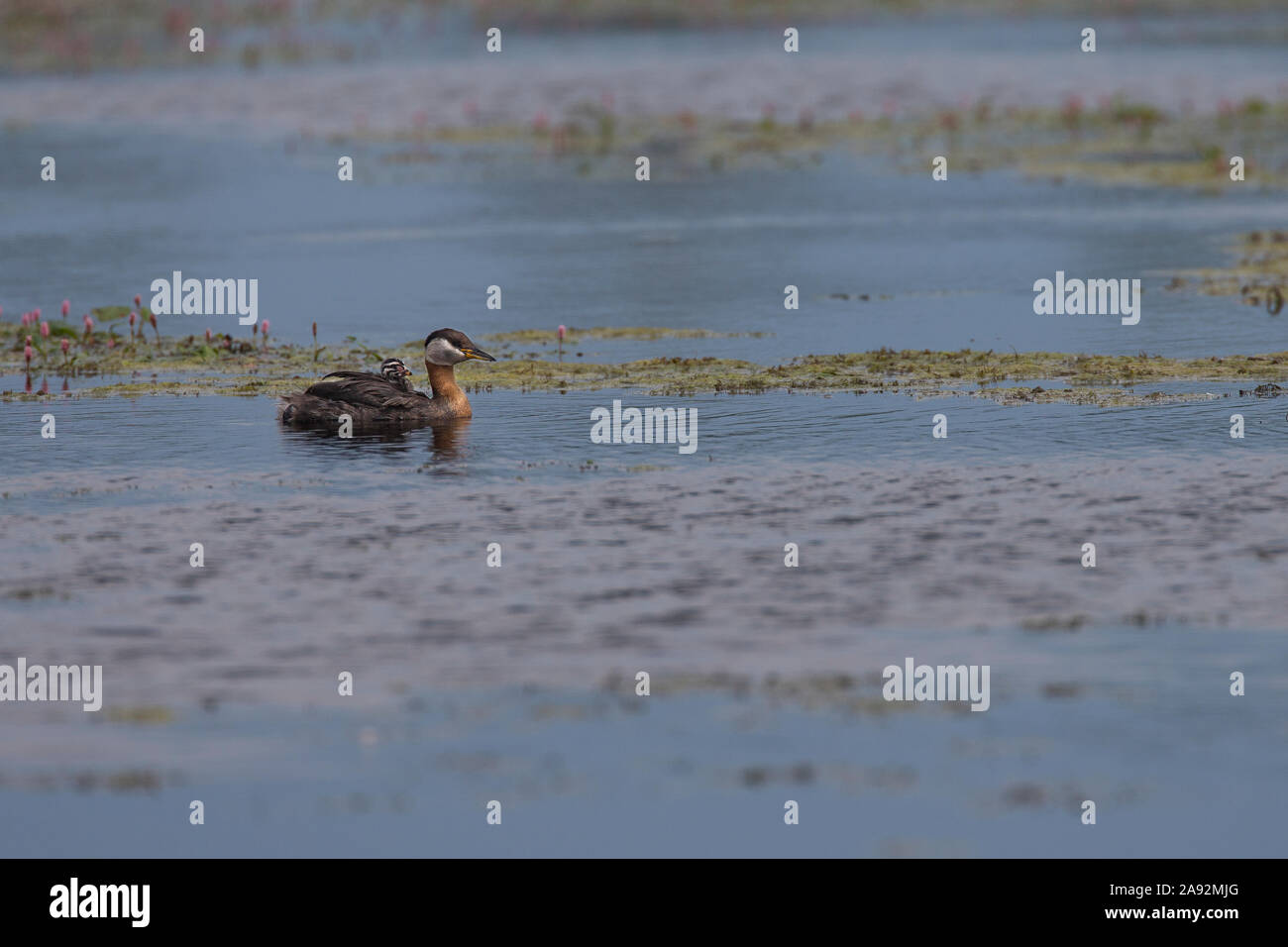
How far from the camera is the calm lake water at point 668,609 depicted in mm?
9469

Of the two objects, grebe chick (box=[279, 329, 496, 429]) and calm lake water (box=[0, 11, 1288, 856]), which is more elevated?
grebe chick (box=[279, 329, 496, 429])

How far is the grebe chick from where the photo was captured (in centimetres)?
1783

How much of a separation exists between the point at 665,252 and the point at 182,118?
24438mm

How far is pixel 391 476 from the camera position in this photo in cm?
1595

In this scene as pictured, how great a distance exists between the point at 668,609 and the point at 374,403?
6447mm

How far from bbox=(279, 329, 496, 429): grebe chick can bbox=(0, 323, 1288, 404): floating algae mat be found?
5.90ft

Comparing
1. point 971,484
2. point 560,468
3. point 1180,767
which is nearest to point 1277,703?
point 1180,767

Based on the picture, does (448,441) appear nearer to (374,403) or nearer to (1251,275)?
(374,403)

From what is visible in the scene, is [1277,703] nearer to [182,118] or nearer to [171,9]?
[182,118]

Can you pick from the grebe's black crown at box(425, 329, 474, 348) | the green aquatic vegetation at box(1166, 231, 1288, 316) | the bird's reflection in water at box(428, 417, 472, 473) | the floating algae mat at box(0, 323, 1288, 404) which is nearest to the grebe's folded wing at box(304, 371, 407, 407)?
the bird's reflection in water at box(428, 417, 472, 473)
